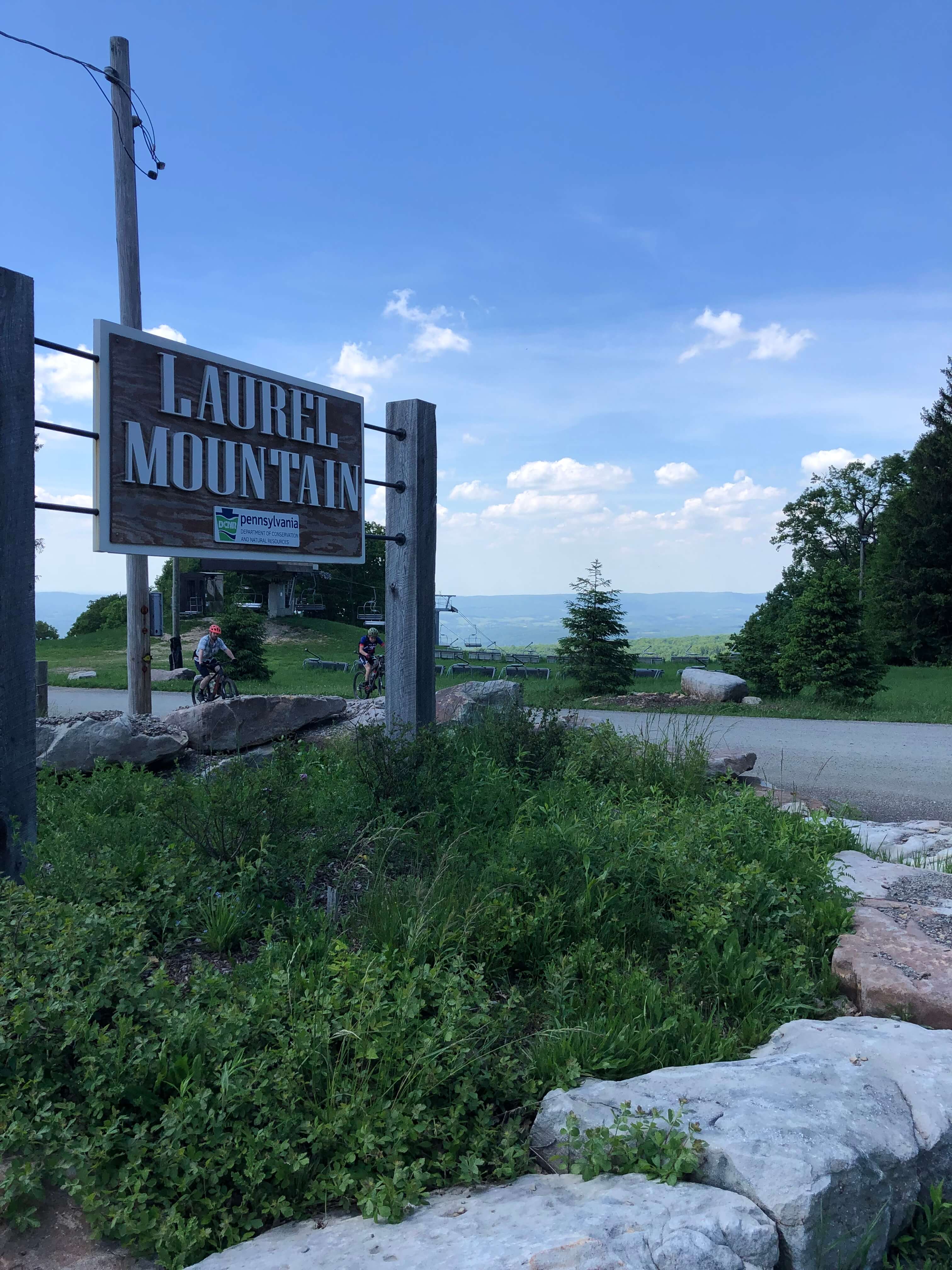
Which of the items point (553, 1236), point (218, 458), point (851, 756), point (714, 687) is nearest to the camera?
point (553, 1236)

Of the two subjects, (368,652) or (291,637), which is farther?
(291,637)

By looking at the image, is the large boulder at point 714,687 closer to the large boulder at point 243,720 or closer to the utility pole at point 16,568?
the large boulder at point 243,720

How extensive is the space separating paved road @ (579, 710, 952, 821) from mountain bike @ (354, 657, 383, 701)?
3617 millimetres

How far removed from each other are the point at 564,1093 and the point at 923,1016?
1.73 m

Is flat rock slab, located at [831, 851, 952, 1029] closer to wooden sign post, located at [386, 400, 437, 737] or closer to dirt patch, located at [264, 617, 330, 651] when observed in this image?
wooden sign post, located at [386, 400, 437, 737]

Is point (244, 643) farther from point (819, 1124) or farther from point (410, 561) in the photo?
point (819, 1124)

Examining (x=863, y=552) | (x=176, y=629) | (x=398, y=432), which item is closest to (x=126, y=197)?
(x=398, y=432)

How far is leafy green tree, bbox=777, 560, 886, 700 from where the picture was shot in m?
16.8

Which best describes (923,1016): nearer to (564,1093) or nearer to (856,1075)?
(856,1075)

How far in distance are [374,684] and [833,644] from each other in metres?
8.97

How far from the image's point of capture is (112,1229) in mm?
2330

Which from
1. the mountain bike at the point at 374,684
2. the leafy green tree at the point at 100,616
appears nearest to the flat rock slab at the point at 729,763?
the mountain bike at the point at 374,684

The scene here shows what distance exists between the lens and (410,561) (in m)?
6.92

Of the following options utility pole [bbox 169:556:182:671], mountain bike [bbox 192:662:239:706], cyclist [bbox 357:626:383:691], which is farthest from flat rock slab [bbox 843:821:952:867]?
utility pole [bbox 169:556:182:671]
